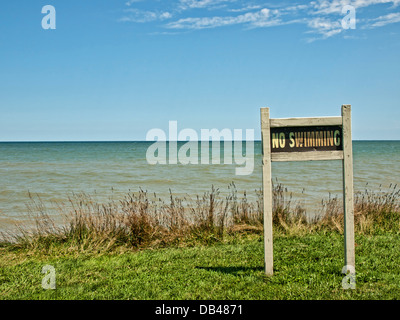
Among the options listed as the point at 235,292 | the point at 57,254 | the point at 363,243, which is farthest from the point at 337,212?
the point at 57,254

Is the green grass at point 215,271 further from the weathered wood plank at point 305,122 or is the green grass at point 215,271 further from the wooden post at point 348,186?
the weathered wood plank at point 305,122

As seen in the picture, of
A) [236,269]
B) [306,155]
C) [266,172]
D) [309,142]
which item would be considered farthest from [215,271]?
[309,142]

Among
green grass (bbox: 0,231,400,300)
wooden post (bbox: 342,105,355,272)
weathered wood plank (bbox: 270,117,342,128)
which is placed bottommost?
green grass (bbox: 0,231,400,300)

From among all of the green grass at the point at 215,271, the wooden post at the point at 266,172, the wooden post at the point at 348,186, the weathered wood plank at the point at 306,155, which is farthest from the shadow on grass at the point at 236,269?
the weathered wood plank at the point at 306,155

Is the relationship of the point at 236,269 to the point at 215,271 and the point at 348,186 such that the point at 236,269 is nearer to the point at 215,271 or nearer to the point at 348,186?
the point at 215,271

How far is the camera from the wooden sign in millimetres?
5059

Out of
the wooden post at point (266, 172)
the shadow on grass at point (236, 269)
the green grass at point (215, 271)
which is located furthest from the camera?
the shadow on grass at point (236, 269)

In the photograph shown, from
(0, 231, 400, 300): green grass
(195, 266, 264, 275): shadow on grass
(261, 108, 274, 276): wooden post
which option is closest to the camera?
(0, 231, 400, 300): green grass

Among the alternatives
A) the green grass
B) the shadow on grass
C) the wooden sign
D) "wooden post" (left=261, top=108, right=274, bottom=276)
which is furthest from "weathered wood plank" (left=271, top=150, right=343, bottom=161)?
the shadow on grass

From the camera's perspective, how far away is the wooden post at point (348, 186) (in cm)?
505

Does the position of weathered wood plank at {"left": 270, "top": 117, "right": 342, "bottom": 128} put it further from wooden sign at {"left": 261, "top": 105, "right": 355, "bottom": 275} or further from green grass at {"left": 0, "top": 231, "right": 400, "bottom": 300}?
green grass at {"left": 0, "top": 231, "right": 400, "bottom": 300}

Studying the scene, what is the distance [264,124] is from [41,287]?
3985 millimetres

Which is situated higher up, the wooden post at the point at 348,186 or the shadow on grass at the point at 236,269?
the wooden post at the point at 348,186

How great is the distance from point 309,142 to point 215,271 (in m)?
2.43
